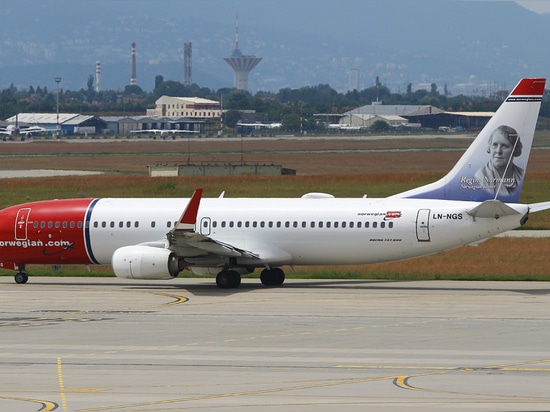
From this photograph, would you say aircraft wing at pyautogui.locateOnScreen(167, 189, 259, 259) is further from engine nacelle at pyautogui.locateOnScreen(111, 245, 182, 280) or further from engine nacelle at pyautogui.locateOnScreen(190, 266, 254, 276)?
engine nacelle at pyautogui.locateOnScreen(190, 266, 254, 276)

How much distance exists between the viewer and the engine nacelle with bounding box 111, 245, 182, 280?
43.0 meters

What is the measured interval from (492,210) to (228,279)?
10.1 m

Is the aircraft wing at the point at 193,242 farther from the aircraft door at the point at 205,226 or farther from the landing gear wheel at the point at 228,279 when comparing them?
the aircraft door at the point at 205,226

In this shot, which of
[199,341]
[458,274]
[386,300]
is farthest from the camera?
[458,274]

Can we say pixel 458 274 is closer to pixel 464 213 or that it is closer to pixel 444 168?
pixel 464 213

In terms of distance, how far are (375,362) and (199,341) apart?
5.64 m

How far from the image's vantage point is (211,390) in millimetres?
24219

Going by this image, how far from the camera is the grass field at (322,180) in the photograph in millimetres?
51406

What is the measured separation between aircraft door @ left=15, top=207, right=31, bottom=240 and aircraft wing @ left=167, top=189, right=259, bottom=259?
7.42 metres

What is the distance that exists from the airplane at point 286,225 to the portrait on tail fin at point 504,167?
4cm

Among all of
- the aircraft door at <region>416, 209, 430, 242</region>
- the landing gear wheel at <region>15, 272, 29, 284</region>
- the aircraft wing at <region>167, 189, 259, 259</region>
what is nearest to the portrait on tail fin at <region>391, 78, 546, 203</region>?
the aircraft door at <region>416, 209, 430, 242</region>

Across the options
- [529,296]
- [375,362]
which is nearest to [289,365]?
[375,362]

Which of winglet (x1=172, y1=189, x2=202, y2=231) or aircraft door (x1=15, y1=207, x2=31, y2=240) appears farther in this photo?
aircraft door (x1=15, y1=207, x2=31, y2=240)

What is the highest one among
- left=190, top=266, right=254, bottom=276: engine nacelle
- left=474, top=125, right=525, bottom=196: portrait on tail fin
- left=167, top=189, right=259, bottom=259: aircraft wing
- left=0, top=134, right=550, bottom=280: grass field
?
left=474, top=125, right=525, bottom=196: portrait on tail fin
